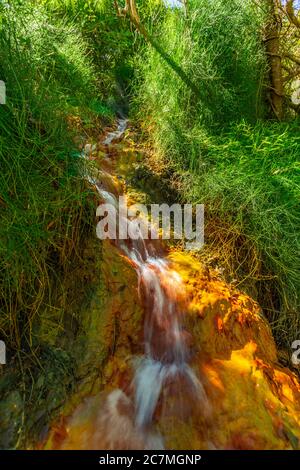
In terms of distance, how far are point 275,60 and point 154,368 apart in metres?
3.00

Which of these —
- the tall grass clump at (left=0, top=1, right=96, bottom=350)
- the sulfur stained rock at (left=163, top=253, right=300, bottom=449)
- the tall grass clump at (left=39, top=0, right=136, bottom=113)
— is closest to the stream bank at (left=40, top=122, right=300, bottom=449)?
the sulfur stained rock at (left=163, top=253, right=300, bottom=449)

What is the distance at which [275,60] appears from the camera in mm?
3250

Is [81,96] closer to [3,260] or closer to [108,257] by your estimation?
[108,257]

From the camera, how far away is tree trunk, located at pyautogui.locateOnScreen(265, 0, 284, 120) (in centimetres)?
314

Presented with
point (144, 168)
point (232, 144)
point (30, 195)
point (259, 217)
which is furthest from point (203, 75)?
point (30, 195)

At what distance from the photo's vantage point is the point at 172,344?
178 cm

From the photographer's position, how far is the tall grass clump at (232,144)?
2.23m

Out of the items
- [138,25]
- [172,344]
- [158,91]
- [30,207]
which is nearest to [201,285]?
[172,344]

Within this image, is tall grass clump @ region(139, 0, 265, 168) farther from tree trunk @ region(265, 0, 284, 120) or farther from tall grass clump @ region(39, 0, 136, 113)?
tall grass clump @ region(39, 0, 136, 113)

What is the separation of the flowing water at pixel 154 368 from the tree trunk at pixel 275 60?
2100 mm

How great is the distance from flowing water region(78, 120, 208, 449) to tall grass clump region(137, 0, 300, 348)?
1.53ft

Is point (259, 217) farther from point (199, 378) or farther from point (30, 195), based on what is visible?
point (30, 195)

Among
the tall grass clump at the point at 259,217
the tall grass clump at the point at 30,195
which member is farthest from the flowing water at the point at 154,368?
the tall grass clump at the point at 259,217

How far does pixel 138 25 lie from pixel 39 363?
8.56ft
